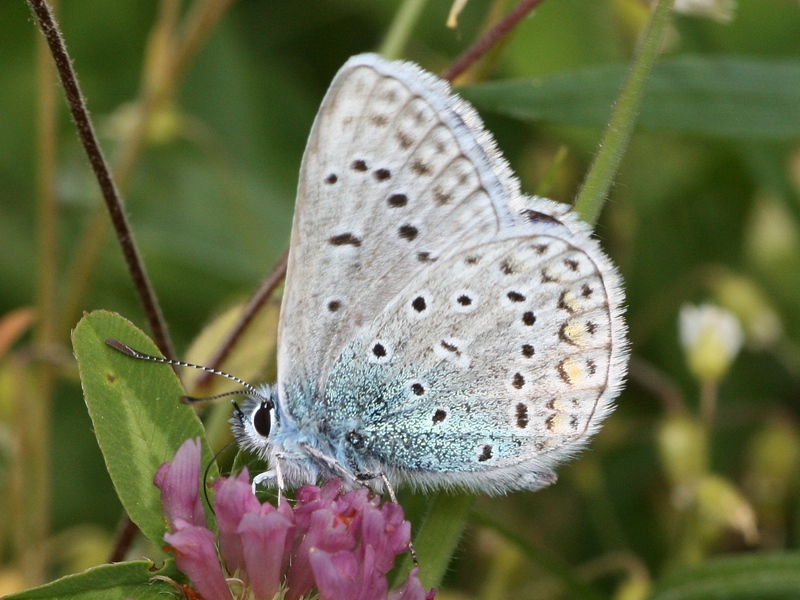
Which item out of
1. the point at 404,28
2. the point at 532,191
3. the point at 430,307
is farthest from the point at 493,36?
the point at 532,191

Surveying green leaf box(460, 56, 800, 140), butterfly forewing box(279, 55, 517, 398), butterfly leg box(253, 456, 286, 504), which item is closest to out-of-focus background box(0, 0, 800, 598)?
green leaf box(460, 56, 800, 140)

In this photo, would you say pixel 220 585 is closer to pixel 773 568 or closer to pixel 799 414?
pixel 773 568

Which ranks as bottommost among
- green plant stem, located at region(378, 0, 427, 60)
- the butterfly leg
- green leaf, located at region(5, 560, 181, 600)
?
green leaf, located at region(5, 560, 181, 600)

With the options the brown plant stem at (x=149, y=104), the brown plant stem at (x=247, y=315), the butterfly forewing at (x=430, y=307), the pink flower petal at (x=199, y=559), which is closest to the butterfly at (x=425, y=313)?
the butterfly forewing at (x=430, y=307)

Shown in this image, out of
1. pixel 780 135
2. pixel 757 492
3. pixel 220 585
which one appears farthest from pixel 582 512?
pixel 220 585

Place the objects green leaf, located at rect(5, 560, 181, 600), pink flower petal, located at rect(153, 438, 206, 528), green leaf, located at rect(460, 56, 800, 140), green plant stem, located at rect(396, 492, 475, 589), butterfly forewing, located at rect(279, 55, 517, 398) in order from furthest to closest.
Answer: green leaf, located at rect(460, 56, 800, 140) → butterfly forewing, located at rect(279, 55, 517, 398) → green plant stem, located at rect(396, 492, 475, 589) → pink flower petal, located at rect(153, 438, 206, 528) → green leaf, located at rect(5, 560, 181, 600)

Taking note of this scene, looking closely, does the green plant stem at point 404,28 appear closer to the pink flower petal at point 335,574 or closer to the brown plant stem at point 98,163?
the brown plant stem at point 98,163

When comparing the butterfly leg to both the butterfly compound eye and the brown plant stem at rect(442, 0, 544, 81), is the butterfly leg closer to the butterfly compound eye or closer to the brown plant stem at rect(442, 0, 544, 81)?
the butterfly compound eye
